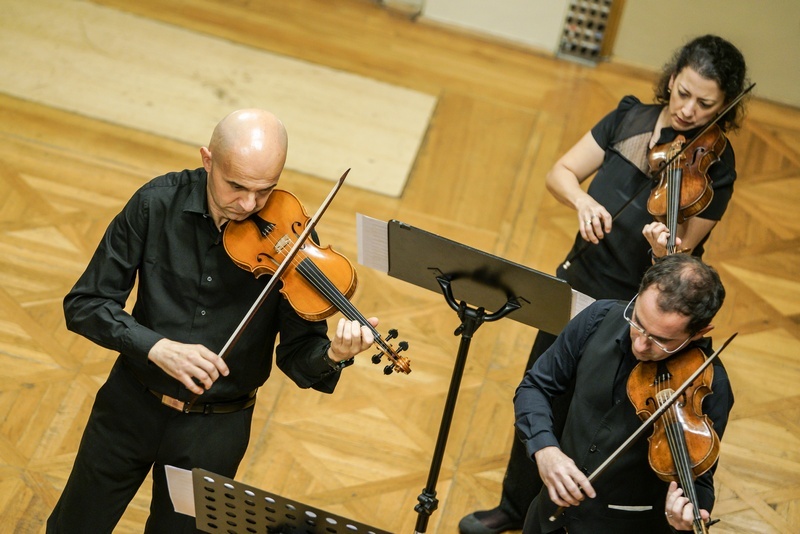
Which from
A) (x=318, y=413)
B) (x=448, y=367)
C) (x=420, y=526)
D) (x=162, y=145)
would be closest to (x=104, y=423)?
(x=420, y=526)

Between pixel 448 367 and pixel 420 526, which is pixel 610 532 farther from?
pixel 448 367

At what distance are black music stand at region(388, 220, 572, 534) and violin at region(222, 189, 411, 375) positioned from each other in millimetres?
277

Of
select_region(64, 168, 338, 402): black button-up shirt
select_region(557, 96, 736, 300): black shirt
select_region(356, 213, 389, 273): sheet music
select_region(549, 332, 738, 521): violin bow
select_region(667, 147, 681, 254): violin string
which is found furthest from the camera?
select_region(557, 96, 736, 300): black shirt

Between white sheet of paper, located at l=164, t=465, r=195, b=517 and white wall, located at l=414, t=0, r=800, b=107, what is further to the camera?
white wall, located at l=414, t=0, r=800, b=107

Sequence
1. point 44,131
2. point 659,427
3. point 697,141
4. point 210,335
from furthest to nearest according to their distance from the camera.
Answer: point 44,131 < point 697,141 < point 210,335 < point 659,427

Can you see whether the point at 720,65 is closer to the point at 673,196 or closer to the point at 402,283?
the point at 673,196

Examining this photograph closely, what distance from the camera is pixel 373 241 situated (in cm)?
264

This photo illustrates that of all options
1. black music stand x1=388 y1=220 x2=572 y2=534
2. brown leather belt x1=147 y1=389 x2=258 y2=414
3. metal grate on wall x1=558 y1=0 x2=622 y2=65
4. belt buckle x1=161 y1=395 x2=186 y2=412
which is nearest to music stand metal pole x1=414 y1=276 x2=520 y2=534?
black music stand x1=388 y1=220 x2=572 y2=534

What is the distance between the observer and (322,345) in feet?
7.89

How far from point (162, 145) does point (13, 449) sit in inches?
69.7

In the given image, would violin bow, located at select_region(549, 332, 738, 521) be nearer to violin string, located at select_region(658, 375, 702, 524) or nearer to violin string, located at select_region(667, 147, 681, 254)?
violin string, located at select_region(658, 375, 702, 524)

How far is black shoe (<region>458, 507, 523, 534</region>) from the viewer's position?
3285mm

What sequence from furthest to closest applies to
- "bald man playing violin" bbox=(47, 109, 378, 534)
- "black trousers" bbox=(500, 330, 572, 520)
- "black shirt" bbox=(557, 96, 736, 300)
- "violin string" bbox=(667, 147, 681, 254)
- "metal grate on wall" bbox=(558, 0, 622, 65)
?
"metal grate on wall" bbox=(558, 0, 622, 65), "black trousers" bbox=(500, 330, 572, 520), "black shirt" bbox=(557, 96, 736, 300), "violin string" bbox=(667, 147, 681, 254), "bald man playing violin" bbox=(47, 109, 378, 534)

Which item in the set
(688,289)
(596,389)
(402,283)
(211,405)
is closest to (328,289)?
(211,405)
